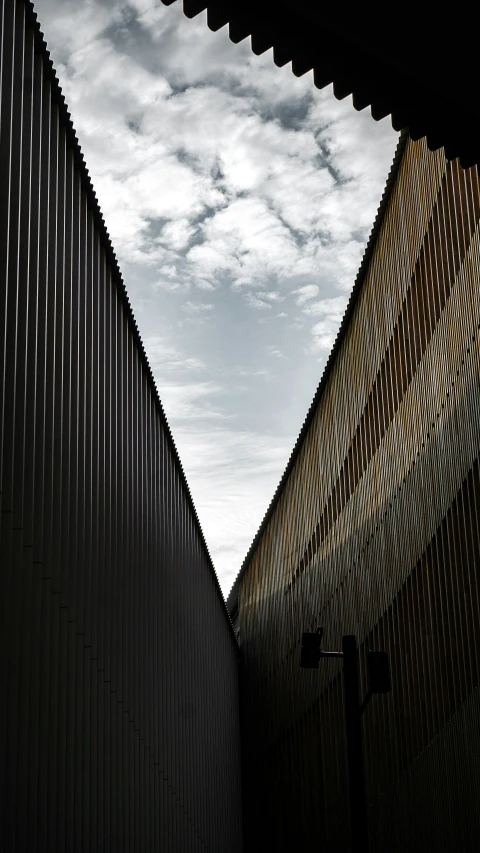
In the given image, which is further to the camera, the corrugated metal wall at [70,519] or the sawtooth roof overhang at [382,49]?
the corrugated metal wall at [70,519]

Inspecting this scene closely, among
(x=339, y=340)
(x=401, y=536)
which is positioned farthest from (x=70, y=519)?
(x=339, y=340)

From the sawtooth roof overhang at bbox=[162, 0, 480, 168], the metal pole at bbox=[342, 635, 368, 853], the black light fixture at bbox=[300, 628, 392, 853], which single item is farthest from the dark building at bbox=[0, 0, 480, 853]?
the metal pole at bbox=[342, 635, 368, 853]

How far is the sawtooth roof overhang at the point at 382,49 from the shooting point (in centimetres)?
456

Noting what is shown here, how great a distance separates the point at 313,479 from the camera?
73.8ft

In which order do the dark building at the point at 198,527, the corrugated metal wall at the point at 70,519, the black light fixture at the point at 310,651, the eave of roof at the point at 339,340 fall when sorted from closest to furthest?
the dark building at the point at 198,527, the corrugated metal wall at the point at 70,519, the black light fixture at the point at 310,651, the eave of roof at the point at 339,340

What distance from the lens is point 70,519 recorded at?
7.43 m

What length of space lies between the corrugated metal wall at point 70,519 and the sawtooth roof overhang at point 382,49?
2.31 metres

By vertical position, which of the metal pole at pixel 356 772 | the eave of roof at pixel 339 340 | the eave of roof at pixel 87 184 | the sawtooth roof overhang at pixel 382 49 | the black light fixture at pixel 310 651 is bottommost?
the metal pole at pixel 356 772

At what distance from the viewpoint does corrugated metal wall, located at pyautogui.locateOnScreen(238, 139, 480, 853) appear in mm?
11742

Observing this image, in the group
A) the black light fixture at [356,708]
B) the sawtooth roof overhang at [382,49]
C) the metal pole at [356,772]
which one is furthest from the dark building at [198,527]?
the metal pole at [356,772]

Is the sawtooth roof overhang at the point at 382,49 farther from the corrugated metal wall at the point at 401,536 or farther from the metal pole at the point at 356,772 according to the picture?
the metal pole at the point at 356,772

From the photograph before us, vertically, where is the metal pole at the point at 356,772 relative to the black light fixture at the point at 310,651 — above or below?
below

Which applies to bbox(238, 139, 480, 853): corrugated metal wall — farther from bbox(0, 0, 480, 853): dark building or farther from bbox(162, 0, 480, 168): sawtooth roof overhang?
bbox(162, 0, 480, 168): sawtooth roof overhang

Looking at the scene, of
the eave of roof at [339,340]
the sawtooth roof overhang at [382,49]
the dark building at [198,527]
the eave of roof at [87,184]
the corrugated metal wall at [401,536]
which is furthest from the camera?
the eave of roof at [339,340]
